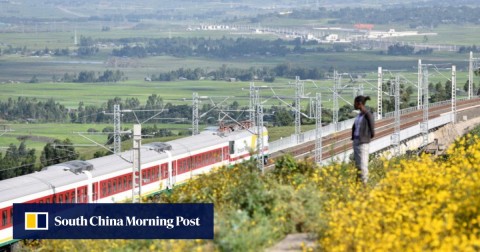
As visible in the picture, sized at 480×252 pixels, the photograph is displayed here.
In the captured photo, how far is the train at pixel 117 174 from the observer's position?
29.1 meters

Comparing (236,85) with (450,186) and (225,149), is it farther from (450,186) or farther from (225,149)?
(450,186)

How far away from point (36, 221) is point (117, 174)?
13.2 m

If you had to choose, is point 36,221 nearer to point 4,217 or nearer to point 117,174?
point 4,217

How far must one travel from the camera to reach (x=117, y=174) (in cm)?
3544

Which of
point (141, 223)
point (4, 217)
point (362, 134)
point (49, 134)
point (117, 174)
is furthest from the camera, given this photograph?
point (49, 134)

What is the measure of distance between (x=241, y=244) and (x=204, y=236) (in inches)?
57.7

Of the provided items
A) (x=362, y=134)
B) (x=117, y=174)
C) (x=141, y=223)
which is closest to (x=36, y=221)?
(x=141, y=223)

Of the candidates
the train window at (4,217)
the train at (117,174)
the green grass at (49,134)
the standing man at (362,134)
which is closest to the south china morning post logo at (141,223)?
the train at (117,174)

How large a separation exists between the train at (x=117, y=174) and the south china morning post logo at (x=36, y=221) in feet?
4.42

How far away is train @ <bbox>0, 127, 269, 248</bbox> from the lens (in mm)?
29078

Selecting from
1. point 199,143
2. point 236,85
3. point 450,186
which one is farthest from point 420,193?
point 236,85

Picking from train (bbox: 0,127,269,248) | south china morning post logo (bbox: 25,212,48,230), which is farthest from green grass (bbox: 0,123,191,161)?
south china morning post logo (bbox: 25,212,48,230)

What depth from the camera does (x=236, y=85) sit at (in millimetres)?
190750

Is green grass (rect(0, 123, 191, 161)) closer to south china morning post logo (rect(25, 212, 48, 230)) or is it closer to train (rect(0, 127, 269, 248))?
train (rect(0, 127, 269, 248))
